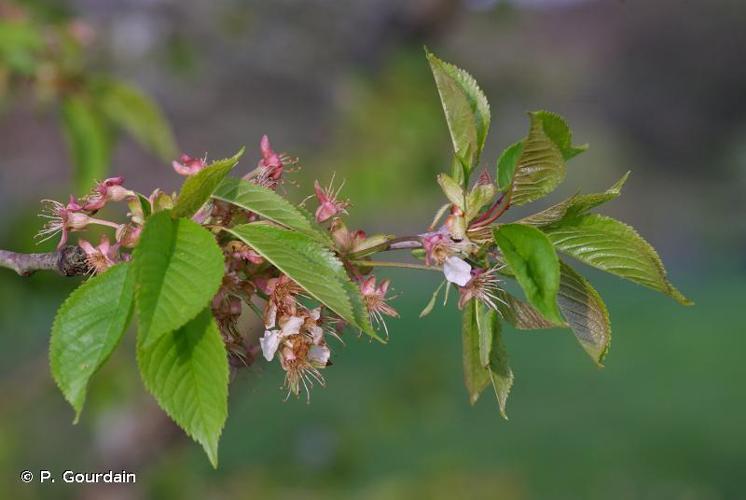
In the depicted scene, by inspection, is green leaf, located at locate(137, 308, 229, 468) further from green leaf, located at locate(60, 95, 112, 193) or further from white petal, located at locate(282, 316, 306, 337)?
green leaf, located at locate(60, 95, 112, 193)

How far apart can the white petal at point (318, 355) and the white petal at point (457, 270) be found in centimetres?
13

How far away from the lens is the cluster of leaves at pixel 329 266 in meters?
0.67

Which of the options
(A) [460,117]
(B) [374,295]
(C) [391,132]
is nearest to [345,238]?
(B) [374,295]

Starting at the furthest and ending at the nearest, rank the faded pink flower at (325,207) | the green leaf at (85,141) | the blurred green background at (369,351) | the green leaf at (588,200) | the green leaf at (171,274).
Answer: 1. the blurred green background at (369,351)
2. the green leaf at (85,141)
3. the faded pink flower at (325,207)
4. the green leaf at (588,200)
5. the green leaf at (171,274)

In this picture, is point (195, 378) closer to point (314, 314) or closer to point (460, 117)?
point (314, 314)

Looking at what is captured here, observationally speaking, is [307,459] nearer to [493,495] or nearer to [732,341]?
[493,495]

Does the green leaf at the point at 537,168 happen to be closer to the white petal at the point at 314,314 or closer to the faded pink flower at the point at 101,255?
the white petal at the point at 314,314

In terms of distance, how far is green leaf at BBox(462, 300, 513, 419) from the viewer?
0.81 meters

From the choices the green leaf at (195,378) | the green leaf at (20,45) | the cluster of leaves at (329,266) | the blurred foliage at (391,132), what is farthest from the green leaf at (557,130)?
the blurred foliage at (391,132)

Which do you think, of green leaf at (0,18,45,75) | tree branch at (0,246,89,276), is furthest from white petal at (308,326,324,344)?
green leaf at (0,18,45,75)

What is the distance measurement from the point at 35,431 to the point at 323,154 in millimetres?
1671

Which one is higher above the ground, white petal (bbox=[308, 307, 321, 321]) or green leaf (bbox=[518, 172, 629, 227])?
green leaf (bbox=[518, 172, 629, 227])

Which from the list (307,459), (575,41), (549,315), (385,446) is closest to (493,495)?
(307,459)

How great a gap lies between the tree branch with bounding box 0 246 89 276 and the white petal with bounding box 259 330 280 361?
6.9 inches
